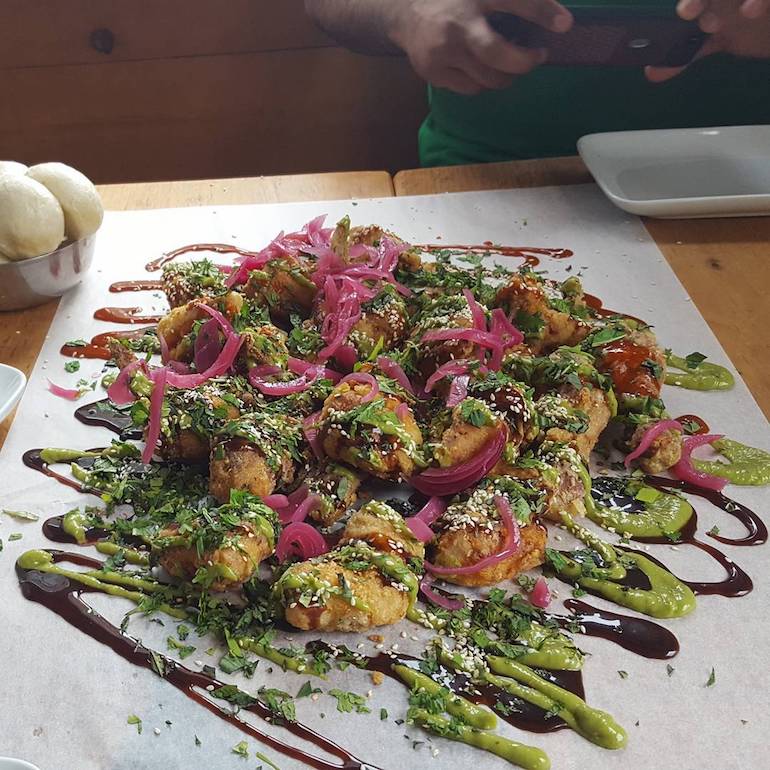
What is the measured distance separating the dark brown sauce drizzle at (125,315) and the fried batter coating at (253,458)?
94 cm

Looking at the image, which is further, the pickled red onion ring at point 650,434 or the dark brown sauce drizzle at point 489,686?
the pickled red onion ring at point 650,434

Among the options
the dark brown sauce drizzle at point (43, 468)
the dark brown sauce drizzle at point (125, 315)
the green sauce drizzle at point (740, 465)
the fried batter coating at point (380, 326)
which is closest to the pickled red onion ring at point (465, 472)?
the fried batter coating at point (380, 326)

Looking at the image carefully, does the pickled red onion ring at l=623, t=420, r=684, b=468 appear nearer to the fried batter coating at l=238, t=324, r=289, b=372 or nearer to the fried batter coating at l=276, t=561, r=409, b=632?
the fried batter coating at l=276, t=561, r=409, b=632

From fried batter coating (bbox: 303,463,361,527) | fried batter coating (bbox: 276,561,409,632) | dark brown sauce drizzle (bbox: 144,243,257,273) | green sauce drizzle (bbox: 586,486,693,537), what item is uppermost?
dark brown sauce drizzle (bbox: 144,243,257,273)

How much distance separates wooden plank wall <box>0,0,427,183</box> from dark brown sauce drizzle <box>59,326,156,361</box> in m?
2.47

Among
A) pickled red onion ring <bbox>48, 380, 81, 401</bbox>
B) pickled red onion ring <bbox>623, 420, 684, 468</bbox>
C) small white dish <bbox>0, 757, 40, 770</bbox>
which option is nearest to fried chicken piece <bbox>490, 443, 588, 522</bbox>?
pickled red onion ring <bbox>623, 420, 684, 468</bbox>

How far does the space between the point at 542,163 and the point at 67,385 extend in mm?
2252

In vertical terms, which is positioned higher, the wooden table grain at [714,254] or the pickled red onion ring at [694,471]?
the wooden table grain at [714,254]

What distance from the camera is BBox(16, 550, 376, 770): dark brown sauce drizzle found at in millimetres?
1595

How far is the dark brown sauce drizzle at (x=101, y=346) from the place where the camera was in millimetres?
2691

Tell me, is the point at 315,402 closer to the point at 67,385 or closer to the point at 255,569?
the point at 255,569

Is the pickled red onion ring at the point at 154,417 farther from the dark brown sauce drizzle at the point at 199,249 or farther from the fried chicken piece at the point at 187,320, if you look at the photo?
the dark brown sauce drizzle at the point at 199,249

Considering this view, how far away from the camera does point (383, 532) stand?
1867 mm

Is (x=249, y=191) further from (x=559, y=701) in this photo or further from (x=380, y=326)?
(x=559, y=701)
